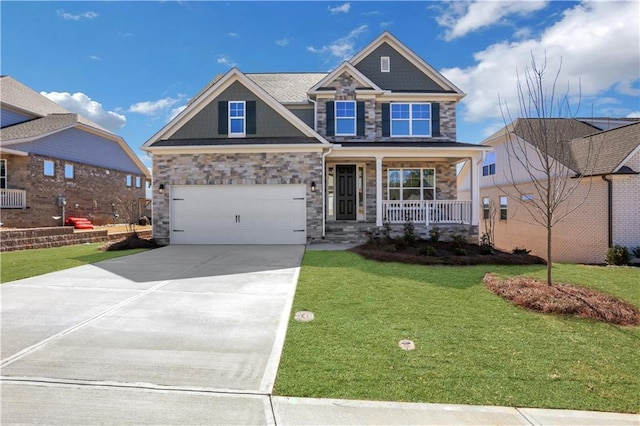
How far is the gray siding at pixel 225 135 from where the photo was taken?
43.2 feet

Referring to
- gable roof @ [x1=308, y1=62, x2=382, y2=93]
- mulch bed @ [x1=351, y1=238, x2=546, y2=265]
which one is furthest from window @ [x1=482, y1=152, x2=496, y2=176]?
mulch bed @ [x1=351, y1=238, x2=546, y2=265]

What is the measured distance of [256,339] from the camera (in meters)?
4.22

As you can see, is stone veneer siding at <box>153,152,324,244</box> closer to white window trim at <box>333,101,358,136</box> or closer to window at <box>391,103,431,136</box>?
white window trim at <box>333,101,358,136</box>

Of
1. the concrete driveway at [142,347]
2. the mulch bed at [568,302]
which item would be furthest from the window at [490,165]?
the concrete driveway at [142,347]

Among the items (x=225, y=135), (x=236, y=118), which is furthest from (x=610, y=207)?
(x=225, y=135)

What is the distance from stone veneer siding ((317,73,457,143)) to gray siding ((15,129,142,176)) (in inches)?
596

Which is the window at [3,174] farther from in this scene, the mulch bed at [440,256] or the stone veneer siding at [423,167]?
the mulch bed at [440,256]

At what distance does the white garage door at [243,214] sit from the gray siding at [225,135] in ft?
7.04

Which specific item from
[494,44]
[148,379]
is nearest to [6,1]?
[148,379]

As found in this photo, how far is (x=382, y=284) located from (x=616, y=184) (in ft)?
40.0

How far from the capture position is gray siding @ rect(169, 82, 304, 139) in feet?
43.2

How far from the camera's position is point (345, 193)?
14898 mm

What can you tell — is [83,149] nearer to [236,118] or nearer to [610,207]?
[236,118]

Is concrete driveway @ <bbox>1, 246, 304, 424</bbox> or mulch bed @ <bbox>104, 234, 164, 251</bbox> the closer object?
concrete driveway @ <bbox>1, 246, 304, 424</bbox>
